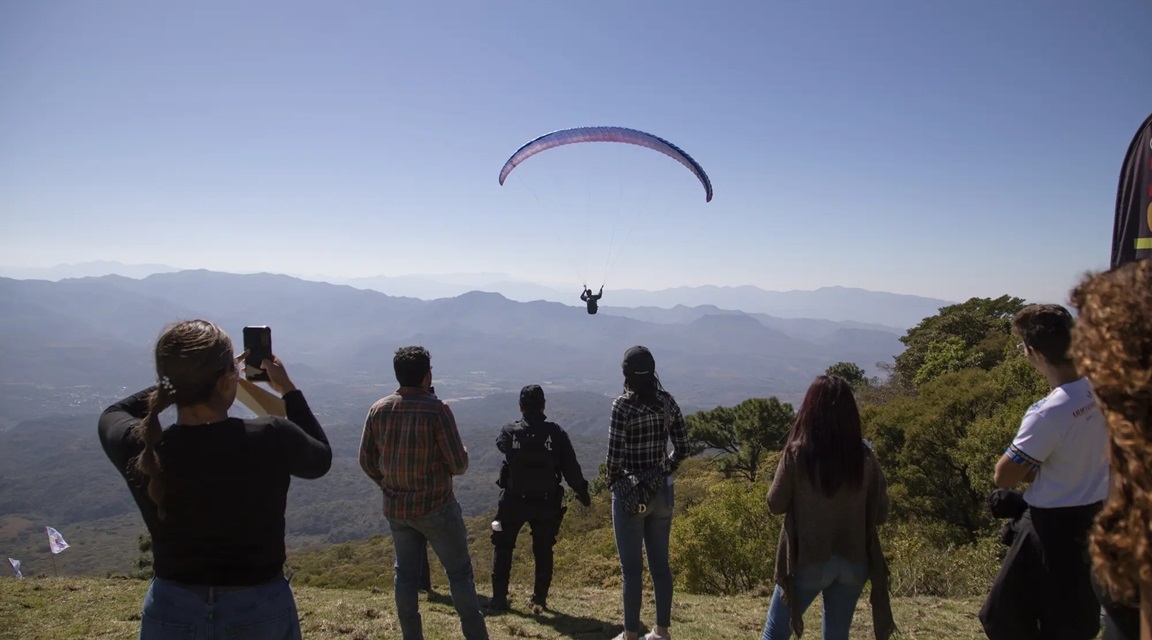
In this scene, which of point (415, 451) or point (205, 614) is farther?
point (415, 451)

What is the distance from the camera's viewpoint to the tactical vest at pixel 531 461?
6387 mm

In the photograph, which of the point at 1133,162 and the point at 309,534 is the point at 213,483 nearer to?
the point at 1133,162

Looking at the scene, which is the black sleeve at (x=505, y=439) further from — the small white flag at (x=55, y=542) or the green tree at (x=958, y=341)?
the green tree at (x=958, y=341)

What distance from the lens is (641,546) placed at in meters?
5.24

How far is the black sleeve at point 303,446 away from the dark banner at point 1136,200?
5.72 meters

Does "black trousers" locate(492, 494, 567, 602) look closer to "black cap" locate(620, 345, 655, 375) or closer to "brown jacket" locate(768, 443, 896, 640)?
"black cap" locate(620, 345, 655, 375)

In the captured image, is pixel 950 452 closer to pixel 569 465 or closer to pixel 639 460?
pixel 569 465

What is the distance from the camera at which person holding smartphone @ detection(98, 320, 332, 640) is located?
2477 millimetres

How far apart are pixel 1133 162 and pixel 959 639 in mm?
4603

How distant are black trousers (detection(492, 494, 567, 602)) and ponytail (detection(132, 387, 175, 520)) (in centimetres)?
438

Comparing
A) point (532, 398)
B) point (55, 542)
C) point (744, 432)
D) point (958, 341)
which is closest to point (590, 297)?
point (532, 398)

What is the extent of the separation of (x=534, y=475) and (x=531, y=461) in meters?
0.16

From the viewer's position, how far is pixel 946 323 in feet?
160

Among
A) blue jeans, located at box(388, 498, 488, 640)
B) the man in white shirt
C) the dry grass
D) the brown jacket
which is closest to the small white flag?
the dry grass
